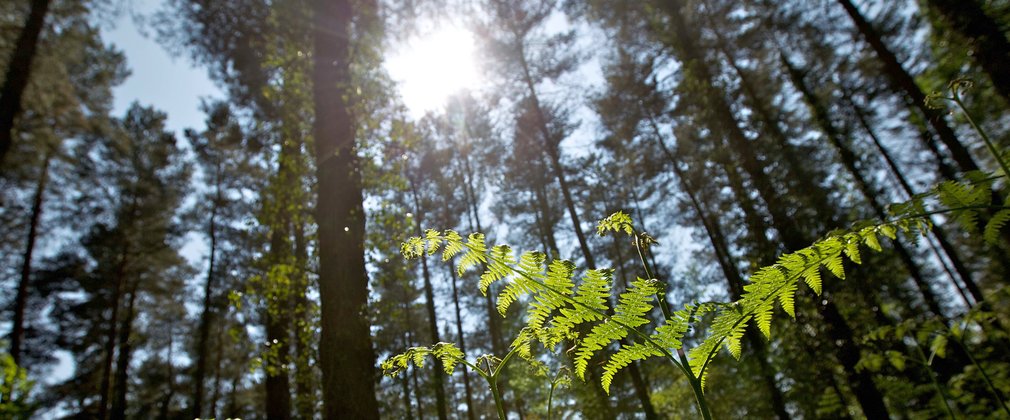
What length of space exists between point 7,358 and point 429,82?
24.0 feet

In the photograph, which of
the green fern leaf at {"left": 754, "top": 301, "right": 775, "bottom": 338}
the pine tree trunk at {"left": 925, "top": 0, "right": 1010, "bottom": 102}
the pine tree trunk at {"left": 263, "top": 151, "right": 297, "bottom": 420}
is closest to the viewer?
the green fern leaf at {"left": 754, "top": 301, "right": 775, "bottom": 338}

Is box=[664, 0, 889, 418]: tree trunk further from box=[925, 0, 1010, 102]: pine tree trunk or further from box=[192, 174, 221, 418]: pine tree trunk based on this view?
box=[192, 174, 221, 418]: pine tree trunk

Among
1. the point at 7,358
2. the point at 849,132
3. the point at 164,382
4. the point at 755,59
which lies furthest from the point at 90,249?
the point at 849,132

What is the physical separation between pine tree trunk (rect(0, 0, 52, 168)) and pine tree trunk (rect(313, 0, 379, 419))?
409 centimetres

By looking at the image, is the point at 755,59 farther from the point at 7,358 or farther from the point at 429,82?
the point at 7,358

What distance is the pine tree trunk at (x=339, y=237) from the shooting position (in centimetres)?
354

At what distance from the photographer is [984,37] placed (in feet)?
14.1

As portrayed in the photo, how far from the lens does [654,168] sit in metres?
14.2

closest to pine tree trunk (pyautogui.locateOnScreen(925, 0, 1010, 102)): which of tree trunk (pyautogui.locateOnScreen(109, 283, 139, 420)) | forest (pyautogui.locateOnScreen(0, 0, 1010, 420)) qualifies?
forest (pyautogui.locateOnScreen(0, 0, 1010, 420))

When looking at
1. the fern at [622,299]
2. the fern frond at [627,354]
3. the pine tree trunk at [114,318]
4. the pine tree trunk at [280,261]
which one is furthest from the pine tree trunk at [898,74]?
the pine tree trunk at [114,318]

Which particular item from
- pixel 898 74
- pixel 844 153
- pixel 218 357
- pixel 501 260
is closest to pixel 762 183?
pixel 898 74

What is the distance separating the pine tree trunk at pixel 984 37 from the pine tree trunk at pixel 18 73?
10.6 m

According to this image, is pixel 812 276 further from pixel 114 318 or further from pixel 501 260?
pixel 114 318

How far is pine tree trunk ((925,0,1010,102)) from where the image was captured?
4195 mm
